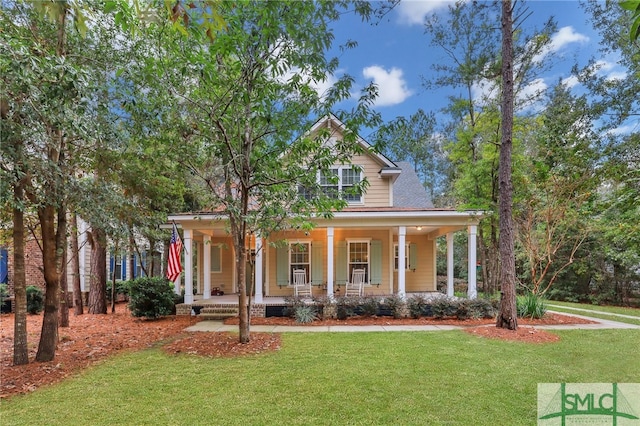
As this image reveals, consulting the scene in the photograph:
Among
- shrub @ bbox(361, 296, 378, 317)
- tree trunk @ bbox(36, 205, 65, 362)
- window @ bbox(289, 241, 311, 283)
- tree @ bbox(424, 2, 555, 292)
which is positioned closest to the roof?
tree @ bbox(424, 2, 555, 292)

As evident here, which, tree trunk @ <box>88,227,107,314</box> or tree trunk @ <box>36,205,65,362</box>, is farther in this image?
tree trunk @ <box>88,227,107,314</box>

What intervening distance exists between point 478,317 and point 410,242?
15.1 ft

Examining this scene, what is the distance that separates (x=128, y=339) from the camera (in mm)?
7188

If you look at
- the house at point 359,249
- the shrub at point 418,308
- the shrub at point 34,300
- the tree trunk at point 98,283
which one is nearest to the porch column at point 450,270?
the house at point 359,249

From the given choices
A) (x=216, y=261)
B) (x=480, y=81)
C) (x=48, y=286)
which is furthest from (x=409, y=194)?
(x=48, y=286)

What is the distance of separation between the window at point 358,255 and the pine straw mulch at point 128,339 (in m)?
3.10

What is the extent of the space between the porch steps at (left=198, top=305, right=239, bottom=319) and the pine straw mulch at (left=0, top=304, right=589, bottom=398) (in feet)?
1.26

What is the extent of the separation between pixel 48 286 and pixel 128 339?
236cm

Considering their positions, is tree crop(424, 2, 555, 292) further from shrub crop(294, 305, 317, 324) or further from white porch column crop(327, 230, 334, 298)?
shrub crop(294, 305, 317, 324)

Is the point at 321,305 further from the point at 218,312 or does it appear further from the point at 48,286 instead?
the point at 48,286

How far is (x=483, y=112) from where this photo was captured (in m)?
14.9

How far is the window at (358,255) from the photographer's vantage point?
12297 millimetres

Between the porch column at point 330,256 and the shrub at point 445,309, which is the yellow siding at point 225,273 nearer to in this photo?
the porch column at point 330,256

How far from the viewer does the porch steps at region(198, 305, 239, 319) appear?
9.69 m
